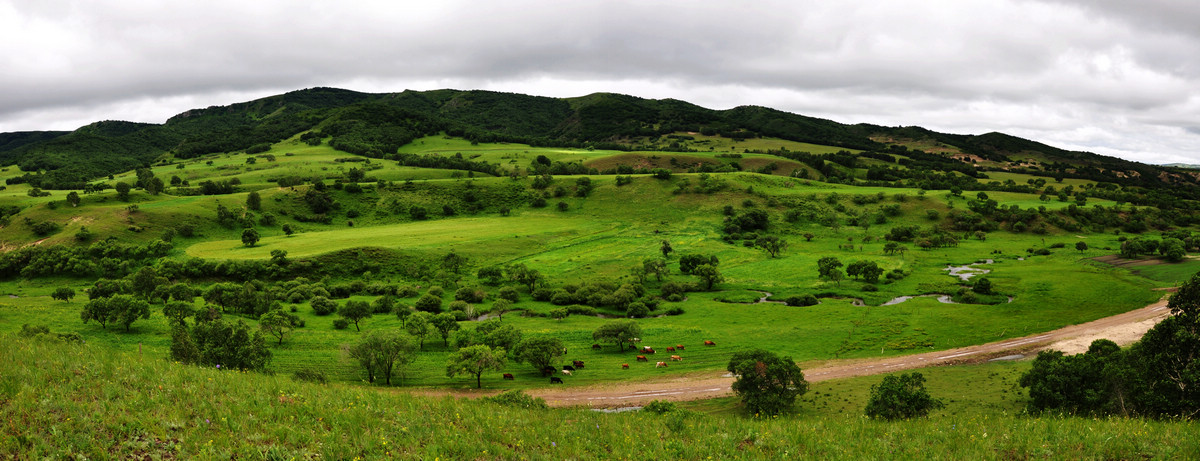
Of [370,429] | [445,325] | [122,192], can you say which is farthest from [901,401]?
[122,192]

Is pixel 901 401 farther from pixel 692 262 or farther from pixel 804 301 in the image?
pixel 692 262

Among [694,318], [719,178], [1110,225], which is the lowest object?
[694,318]

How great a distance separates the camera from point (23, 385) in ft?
41.7

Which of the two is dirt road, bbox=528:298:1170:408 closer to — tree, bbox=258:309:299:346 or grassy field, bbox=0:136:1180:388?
grassy field, bbox=0:136:1180:388

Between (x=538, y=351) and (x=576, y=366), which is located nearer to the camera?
(x=538, y=351)

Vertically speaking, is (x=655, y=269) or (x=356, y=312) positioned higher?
(x=655, y=269)

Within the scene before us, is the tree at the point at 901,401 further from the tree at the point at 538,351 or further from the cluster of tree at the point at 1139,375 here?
the tree at the point at 538,351

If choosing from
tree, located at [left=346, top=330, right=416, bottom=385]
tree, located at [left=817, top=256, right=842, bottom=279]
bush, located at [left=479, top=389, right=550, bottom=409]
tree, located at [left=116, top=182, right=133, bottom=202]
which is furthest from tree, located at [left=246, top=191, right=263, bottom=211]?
bush, located at [left=479, top=389, right=550, bottom=409]

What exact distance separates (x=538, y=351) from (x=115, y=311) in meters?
50.9

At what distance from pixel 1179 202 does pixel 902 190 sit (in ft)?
294

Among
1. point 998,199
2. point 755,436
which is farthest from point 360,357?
point 998,199

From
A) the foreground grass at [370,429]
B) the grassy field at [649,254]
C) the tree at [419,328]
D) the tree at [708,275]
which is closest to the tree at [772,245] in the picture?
the grassy field at [649,254]

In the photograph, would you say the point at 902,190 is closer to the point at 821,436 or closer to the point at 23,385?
the point at 821,436

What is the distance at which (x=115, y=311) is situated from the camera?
6184 cm
